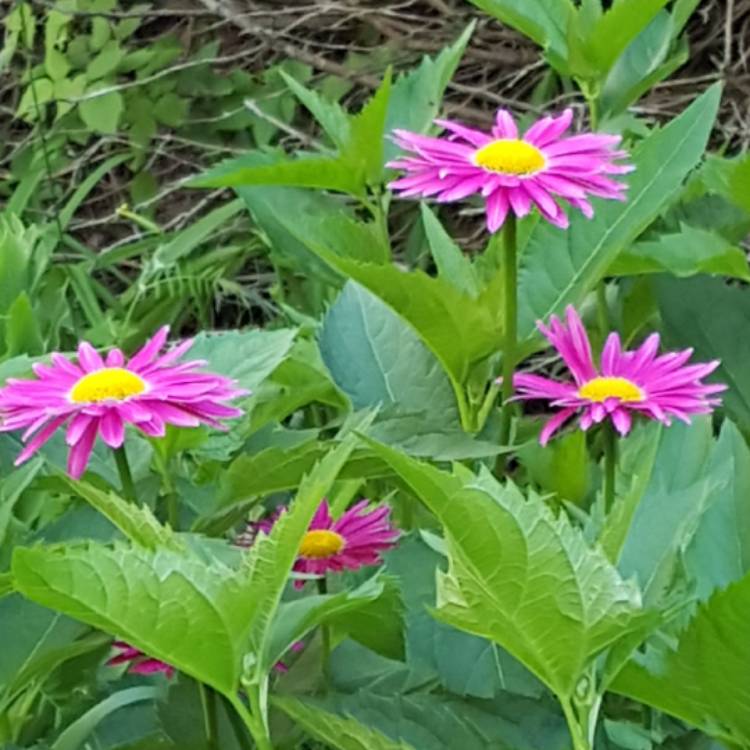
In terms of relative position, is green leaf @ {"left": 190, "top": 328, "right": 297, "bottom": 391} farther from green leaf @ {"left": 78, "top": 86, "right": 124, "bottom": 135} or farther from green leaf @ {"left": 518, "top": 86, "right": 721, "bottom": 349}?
green leaf @ {"left": 78, "top": 86, "right": 124, "bottom": 135}

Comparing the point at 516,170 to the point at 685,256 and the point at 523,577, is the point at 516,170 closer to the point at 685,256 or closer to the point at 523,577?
the point at 685,256

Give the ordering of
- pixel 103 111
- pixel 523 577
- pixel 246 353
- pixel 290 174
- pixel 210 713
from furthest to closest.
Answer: pixel 103 111
pixel 290 174
pixel 246 353
pixel 210 713
pixel 523 577

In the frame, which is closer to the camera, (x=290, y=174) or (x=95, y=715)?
(x=95, y=715)

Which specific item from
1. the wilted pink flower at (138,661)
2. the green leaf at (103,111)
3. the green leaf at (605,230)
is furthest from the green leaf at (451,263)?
the green leaf at (103,111)

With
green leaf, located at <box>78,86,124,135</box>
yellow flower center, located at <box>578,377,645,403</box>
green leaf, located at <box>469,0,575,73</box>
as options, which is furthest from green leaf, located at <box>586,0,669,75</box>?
green leaf, located at <box>78,86,124,135</box>

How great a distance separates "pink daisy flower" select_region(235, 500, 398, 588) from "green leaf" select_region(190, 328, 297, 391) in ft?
0.20

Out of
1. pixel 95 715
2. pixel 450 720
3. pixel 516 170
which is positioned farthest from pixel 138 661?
pixel 516 170

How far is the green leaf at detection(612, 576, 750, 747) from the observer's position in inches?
14.8

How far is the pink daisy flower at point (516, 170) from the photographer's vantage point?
0.57m

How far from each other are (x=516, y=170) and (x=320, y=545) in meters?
0.18

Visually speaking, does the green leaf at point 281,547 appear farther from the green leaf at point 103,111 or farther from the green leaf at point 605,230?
the green leaf at point 103,111

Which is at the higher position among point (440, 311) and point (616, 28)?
point (616, 28)

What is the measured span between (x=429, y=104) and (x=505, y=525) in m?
0.50

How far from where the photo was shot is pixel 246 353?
59 cm
